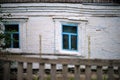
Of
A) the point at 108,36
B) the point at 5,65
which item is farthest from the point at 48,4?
the point at 5,65

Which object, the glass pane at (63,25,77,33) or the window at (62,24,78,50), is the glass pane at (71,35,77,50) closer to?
the window at (62,24,78,50)

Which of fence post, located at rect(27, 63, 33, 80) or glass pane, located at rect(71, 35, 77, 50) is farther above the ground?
fence post, located at rect(27, 63, 33, 80)

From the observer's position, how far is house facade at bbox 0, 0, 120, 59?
11816 mm

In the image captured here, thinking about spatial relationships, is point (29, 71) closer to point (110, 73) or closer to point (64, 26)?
point (110, 73)

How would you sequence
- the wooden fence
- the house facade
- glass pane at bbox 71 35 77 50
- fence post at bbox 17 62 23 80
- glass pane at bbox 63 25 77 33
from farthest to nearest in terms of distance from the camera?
glass pane at bbox 71 35 77 50 < glass pane at bbox 63 25 77 33 < the house facade < fence post at bbox 17 62 23 80 < the wooden fence

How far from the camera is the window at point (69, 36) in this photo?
12.1 m

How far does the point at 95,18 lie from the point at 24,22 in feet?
10.3

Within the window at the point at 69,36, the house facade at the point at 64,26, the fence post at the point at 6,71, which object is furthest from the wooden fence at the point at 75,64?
the window at the point at 69,36

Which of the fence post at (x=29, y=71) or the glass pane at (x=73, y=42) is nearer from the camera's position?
the fence post at (x=29, y=71)

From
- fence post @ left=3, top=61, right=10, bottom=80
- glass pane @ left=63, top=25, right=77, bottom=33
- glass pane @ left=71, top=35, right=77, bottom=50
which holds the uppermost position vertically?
glass pane @ left=63, top=25, right=77, bottom=33

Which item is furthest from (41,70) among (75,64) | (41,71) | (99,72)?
(99,72)

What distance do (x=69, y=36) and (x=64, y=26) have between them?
49cm

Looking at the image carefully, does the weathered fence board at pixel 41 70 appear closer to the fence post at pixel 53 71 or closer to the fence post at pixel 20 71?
the fence post at pixel 53 71

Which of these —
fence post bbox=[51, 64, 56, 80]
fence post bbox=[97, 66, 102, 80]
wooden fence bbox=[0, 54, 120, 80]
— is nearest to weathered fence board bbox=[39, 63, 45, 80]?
wooden fence bbox=[0, 54, 120, 80]
